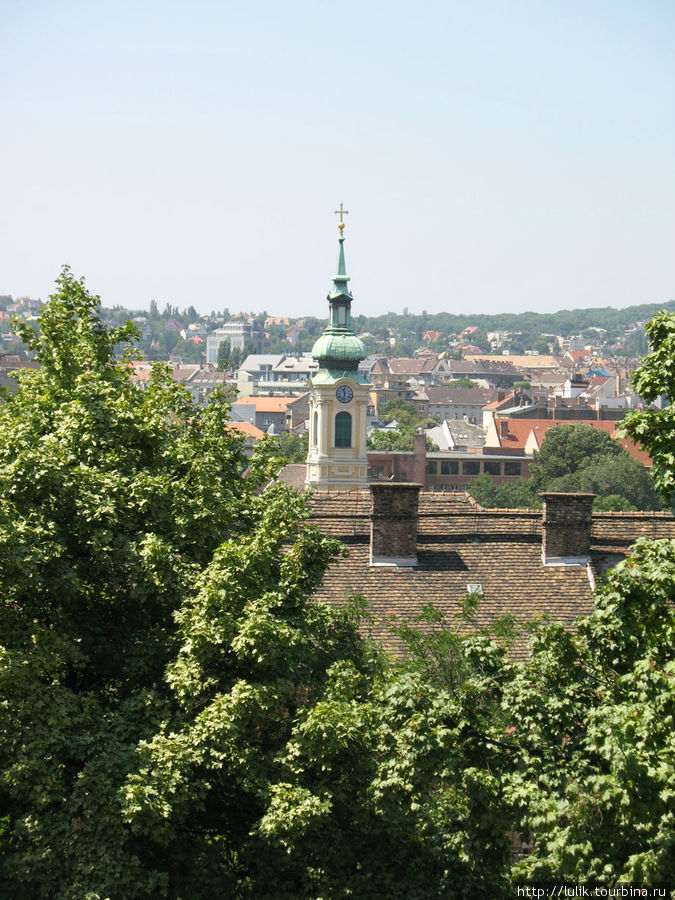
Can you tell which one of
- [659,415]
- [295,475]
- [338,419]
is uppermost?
[659,415]

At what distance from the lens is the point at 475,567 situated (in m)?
23.2

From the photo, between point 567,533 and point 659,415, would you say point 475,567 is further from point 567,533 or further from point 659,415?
point 659,415

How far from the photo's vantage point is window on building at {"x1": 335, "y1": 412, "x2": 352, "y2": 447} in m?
67.8

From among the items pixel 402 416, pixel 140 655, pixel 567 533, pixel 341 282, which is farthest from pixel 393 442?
pixel 140 655

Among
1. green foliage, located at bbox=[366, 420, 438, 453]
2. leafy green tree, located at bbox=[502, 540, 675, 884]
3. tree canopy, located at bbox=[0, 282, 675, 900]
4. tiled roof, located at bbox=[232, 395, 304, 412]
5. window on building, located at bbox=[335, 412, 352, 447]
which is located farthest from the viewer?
tiled roof, located at bbox=[232, 395, 304, 412]

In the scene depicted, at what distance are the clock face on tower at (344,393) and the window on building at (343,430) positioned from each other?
788mm

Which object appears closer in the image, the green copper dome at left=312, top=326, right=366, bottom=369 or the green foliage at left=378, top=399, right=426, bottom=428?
the green copper dome at left=312, top=326, right=366, bottom=369

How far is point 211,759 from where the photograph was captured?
14.7 meters

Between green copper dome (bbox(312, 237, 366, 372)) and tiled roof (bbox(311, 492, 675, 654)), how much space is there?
42464 mm

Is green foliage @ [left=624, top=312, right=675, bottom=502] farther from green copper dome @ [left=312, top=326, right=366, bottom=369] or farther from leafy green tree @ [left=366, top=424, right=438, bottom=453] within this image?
leafy green tree @ [left=366, top=424, right=438, bottom=453]

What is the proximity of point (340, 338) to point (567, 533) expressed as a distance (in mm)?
46937

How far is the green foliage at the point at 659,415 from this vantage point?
15.3 m

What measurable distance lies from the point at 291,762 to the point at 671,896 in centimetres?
450

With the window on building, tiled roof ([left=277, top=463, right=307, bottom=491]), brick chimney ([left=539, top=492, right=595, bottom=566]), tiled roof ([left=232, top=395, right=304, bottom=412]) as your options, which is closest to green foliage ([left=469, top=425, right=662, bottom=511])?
tiled roof ([left=277, top=463, right=307, bottom=491])
